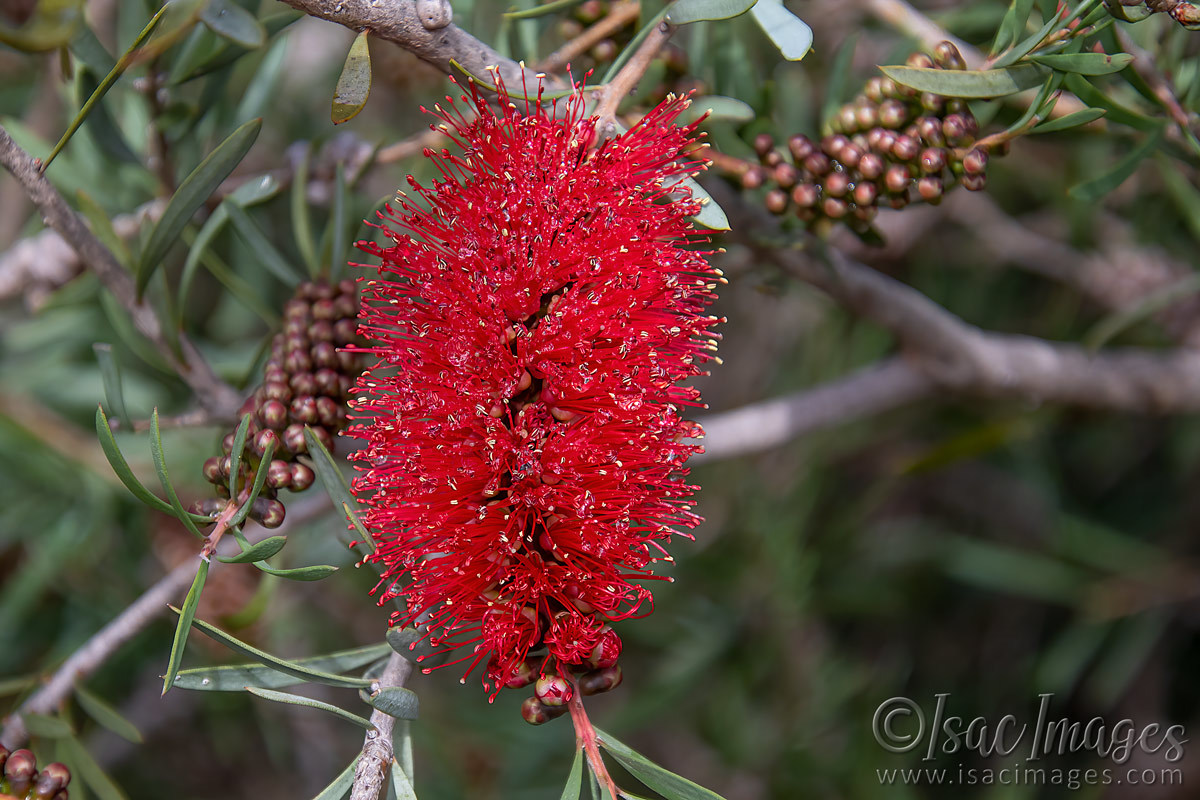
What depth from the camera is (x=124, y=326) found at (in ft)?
3.32

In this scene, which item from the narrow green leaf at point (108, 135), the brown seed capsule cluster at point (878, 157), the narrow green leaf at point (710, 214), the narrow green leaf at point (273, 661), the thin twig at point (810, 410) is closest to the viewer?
the narrow green leaf at point (273, 661)

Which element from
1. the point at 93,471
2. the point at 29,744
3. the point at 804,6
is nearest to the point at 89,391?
the point at 93,471

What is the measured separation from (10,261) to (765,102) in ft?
3.64

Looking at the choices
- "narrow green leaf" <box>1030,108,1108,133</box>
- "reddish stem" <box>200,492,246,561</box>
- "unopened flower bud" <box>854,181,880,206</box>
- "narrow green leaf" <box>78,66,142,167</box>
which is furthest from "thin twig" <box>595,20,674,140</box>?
"narrow green leaf" <box>78,66,142,167</box>

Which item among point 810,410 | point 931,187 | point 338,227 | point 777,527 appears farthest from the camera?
point 777,527

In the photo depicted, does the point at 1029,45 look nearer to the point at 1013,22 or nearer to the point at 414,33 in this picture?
the point at 1013,22

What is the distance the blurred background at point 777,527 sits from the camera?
4.37 feet

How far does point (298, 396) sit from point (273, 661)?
0.89 ft

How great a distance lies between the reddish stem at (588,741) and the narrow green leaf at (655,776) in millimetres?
11

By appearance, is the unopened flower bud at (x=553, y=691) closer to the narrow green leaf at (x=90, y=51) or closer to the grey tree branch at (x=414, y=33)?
the grey tree branch at (x=414, y=33)

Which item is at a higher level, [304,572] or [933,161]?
[933,161]

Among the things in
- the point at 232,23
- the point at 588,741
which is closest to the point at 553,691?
the point at 588,741

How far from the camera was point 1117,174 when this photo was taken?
2.87 ft

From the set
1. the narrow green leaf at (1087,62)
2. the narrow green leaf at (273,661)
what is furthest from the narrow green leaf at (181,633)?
the narrow green leaf at (1087,62)
